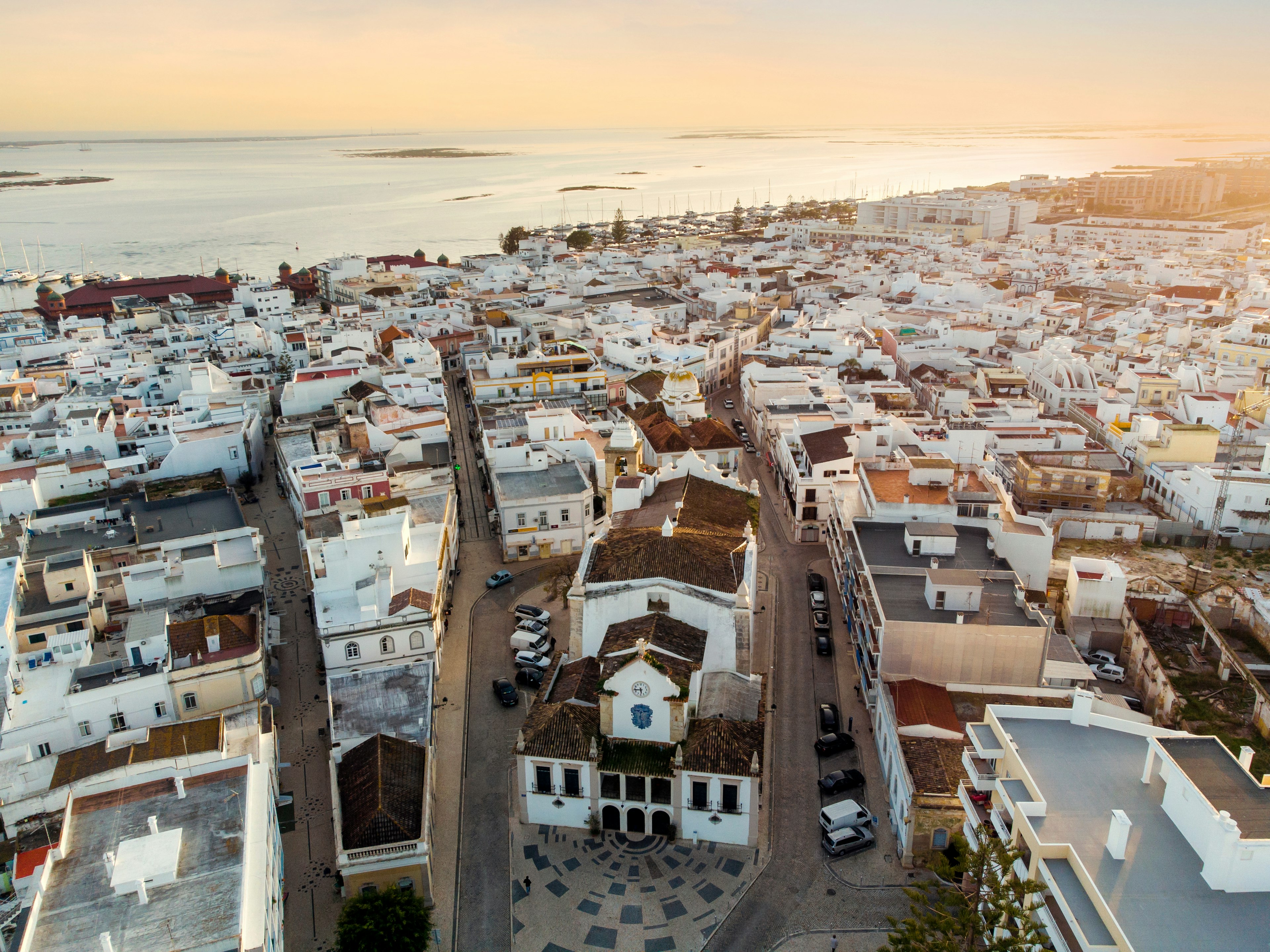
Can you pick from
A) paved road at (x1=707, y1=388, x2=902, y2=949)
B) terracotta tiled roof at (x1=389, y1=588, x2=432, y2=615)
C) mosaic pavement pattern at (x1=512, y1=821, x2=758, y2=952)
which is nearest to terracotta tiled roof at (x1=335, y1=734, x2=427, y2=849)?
mosaic pavement pattern at (x1=512, y1=821, x2=758, y2=952)

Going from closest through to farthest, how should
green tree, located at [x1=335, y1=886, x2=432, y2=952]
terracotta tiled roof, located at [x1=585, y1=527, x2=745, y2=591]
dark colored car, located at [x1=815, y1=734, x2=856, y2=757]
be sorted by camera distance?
green tree, located at [x1=335, y1=886, x2=432, y2=952] < terracotta tiled roof, located at [x1=585, y1=527, x2=745, y2=591] < dark colored car, located at [x1=815, y1=734, x2=856, y2=757]

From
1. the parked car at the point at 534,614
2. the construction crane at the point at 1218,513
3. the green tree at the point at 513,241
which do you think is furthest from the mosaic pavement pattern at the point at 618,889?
the green tree at the point at 513,241

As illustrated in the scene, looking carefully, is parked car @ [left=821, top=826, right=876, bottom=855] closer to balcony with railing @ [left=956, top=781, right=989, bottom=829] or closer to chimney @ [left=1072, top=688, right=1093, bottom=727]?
balcony with railing @ [left=956, top=781, right=989, bottom=829]

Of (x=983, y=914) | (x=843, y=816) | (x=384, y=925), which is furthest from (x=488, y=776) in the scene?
(x=983, y=914)

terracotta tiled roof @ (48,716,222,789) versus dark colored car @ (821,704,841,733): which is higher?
terracotta tiled roof @ (48,716,222,789)

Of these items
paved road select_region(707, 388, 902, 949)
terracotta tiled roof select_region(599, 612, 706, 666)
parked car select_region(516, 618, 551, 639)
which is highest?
terracotta tiled roof select_region(599, 612, 706, 666)

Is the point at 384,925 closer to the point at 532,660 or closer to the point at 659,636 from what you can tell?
the point at 659,636

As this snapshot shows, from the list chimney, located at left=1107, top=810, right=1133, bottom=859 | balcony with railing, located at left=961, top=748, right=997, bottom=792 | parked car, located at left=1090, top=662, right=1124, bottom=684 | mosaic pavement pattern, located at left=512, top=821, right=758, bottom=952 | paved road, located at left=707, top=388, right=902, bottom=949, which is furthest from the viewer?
parked car, located at left=1090, top=662, right=1124, bottom=684
